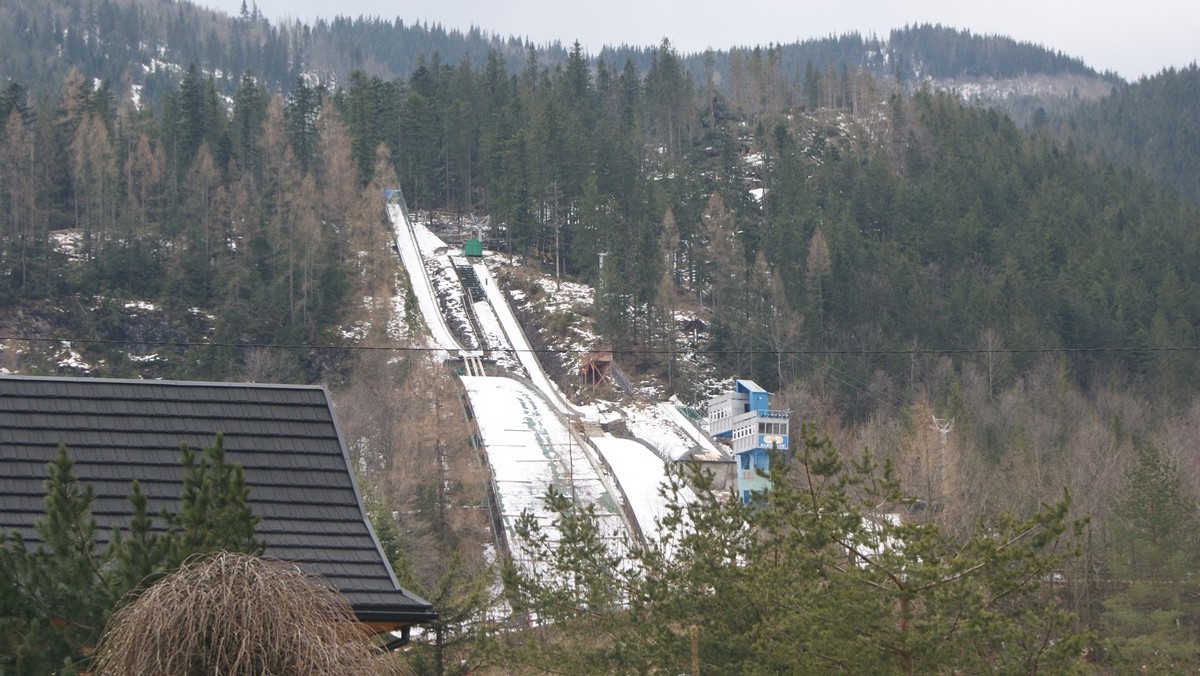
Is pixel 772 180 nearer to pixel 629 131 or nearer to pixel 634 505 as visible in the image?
pixel 629 131

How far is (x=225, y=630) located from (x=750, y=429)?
1814 inches

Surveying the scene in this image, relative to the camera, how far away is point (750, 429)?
178 feet

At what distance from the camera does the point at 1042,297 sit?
77438 millimetres

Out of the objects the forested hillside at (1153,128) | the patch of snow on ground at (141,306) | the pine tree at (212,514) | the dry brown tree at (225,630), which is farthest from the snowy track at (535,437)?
the forested hillside at (1153,128)

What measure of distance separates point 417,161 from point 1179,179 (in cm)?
8026

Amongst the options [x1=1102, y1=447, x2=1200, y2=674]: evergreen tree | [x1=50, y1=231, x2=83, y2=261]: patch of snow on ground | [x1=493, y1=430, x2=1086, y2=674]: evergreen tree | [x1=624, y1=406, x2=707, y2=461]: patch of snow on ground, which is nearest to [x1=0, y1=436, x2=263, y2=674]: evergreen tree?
[x1=493, y1=430, x2=1086, y2=674]: evergreen tree

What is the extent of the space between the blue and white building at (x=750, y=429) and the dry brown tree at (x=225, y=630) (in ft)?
139

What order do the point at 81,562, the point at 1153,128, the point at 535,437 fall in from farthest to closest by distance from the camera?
the point at 1153,128, the point at 535,437, the point at 81,562

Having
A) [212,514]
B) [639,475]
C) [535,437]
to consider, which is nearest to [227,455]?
[212,514]

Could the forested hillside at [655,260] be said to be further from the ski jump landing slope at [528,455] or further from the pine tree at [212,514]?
the pine tree at [212,514]

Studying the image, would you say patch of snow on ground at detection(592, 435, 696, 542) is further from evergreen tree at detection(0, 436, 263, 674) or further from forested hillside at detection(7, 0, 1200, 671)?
evergreen tree at detection(0, 436, 263, 674)

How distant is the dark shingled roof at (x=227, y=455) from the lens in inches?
514

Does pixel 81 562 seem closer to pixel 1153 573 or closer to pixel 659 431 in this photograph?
pixel 1153 573

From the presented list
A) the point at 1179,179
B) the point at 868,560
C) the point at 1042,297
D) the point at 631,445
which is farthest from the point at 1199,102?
the point at 868,560
